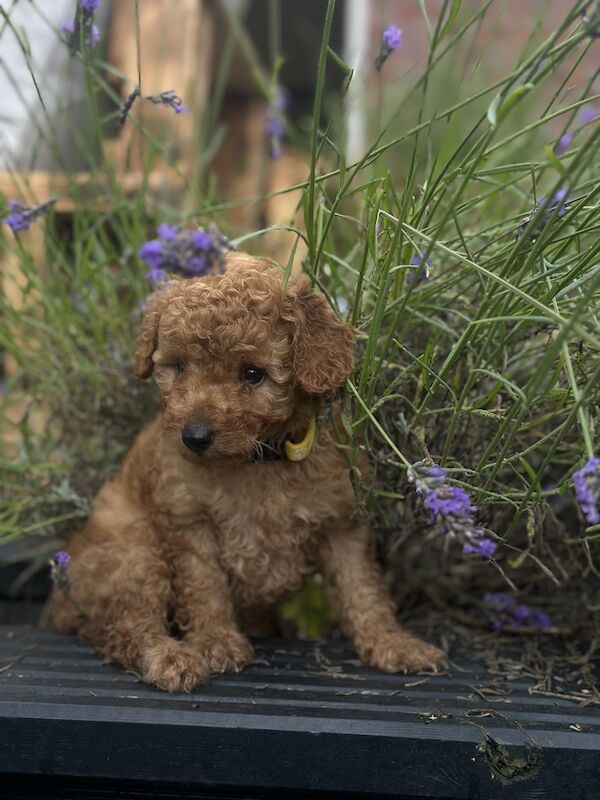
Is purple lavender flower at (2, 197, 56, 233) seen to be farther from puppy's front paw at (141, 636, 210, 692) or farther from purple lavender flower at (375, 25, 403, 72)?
puppy's front paw at (141, 636, 210, 692)

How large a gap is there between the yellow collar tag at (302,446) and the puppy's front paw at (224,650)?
487 mm

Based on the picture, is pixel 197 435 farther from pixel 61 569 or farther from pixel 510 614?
pixel 510 614

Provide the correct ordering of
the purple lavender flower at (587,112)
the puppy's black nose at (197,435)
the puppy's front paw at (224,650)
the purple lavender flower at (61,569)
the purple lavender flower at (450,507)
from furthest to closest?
the purple lavender flower at (587,112)
the purple lavender flower at (61,569)
the puppy's front paw at (224,650)
the puppy's black nose at (197,435)
the purple lavender flower at (450,507)

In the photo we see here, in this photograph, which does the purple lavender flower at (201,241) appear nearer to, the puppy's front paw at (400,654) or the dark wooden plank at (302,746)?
the dark wooden plank at (302,746)

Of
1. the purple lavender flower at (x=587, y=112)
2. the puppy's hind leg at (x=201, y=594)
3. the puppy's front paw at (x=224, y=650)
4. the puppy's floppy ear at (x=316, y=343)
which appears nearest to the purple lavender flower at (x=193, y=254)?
the puppy's floppy ear at (x=316, y=343)

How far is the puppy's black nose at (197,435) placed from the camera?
1797 millimetres

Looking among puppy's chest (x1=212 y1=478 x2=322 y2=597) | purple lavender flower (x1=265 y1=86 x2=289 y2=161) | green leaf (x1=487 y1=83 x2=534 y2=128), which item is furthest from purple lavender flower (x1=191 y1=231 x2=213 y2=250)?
purple lavender flower (x1=265 y1=86 x2=289 y2=161)

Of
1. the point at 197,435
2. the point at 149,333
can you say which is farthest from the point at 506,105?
the point at 149,333

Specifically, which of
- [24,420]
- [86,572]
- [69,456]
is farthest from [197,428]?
[69,456]

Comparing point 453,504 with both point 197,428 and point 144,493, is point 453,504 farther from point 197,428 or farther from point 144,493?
point 144,493

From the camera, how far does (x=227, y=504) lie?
7.00 ft

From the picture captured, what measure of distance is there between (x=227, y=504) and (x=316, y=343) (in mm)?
515

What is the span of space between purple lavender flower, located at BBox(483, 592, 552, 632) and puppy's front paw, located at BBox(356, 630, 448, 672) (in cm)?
40

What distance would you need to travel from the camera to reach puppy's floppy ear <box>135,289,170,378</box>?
2.04m
